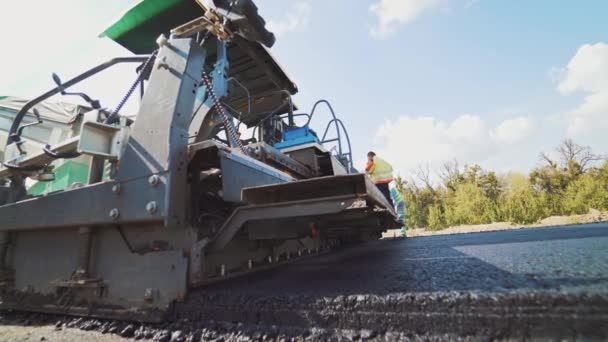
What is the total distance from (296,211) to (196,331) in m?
0.67

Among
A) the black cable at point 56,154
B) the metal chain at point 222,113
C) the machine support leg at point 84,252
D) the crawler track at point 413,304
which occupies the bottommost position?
the crawler track at point 413,304

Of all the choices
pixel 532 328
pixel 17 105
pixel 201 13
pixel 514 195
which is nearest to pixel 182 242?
Answer: pixel 532 328

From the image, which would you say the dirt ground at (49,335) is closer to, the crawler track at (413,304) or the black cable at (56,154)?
the crawler track at (413,304)

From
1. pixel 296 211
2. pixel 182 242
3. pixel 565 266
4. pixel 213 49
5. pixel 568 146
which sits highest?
pixel 568 146

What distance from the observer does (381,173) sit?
6504 mm

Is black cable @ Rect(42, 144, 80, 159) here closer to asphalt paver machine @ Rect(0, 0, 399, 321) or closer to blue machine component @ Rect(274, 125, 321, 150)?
asphalt paver machine @ Rect(0, 0, 399, 321)

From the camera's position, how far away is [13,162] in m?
2.38

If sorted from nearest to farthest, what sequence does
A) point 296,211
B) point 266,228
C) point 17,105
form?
1. point 296,211
2. point 266,228
3. point 17,105

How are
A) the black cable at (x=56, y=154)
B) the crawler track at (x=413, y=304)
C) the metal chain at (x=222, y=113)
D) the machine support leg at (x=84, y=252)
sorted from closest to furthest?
1. the crawler track at (x=413, y=304)
2. the machine support leg at (x=84, y=252)
3. the black cable at (x=56, y=154)
4. the metal chain at (x=222, y=113)

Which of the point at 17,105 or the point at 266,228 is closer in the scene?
the point at 266,228

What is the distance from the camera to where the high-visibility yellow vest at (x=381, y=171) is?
21.0 ft

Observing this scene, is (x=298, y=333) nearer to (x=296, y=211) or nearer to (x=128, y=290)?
(x=296, y=211)

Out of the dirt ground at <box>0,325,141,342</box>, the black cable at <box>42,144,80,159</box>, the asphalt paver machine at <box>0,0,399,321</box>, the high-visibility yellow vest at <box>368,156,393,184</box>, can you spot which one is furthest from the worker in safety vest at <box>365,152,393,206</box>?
the dirt ground at <box>0,325,141,342</box>

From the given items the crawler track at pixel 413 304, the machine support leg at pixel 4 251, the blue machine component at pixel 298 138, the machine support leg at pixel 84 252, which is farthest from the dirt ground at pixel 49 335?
the blue machine component at pixel 298 138
